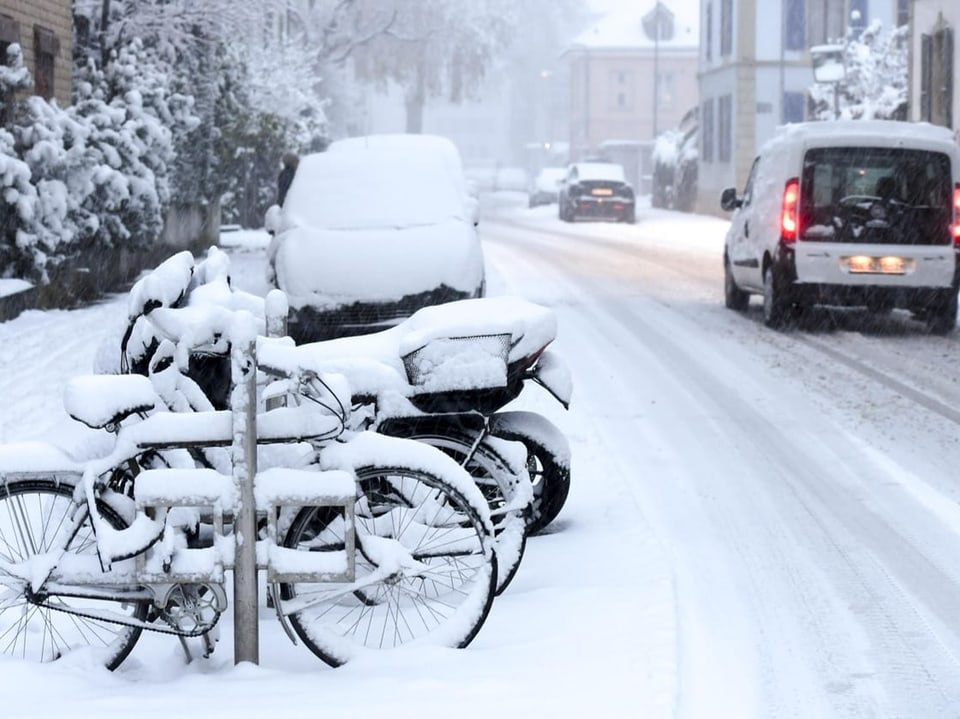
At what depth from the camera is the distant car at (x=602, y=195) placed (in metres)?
43.2

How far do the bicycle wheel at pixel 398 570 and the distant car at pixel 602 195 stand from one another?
38.2 meters

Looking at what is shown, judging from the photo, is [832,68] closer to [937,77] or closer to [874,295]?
[937,77]

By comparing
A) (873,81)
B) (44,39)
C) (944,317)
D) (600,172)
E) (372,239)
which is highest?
(873,81)

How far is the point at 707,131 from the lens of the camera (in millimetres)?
54531

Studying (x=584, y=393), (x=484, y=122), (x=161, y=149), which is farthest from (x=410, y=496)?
(x=484, y=122)

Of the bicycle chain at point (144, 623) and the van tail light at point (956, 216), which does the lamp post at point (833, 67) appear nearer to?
the van tail light at point (956, 216)

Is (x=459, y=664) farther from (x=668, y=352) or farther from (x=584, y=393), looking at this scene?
(x=668, y=352)

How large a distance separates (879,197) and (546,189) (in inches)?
1718

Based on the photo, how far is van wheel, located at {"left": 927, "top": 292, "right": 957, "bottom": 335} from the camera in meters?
15.2

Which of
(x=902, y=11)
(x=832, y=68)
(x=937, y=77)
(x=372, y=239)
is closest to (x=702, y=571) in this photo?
(x=372, y=239)

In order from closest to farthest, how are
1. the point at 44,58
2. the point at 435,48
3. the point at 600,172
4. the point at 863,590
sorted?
the point at 863,590 → the point at 44,58 → the point at 600,172 → the point at 435,48

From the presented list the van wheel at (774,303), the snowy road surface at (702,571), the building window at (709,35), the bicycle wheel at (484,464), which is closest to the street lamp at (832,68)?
the building window at (709,35)

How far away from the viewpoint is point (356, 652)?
520 centimetres

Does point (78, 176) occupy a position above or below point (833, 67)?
below
